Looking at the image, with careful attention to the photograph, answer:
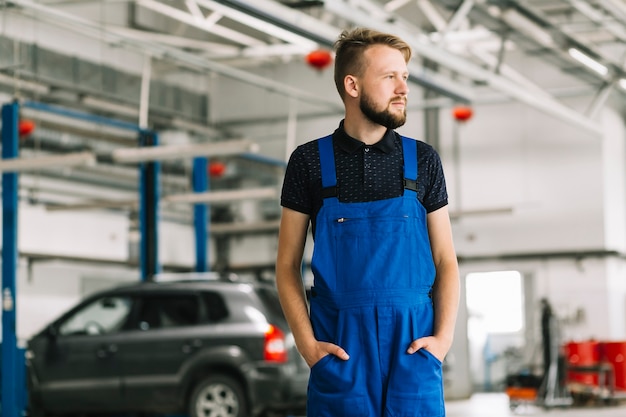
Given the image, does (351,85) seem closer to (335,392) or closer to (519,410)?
(335,392)

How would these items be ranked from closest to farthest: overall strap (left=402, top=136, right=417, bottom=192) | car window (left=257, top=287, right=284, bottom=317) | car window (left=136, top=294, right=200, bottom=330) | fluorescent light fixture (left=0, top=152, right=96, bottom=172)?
1. overall strap (left=402, top=136, right=417, bottom=192)
2. fluorescent light fixture (left=0, top=152, right=96, bottom=172)
3. car window (left=257, top=287, right=284, bottom=317)
4. car window (left=136, top=294, right=200, bottom=330)

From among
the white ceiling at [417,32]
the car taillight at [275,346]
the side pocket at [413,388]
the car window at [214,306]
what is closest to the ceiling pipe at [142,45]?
the white ceiling at [417,32]

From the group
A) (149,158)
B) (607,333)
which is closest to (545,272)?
(607,333)

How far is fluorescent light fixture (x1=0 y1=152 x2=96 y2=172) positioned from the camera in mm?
10609

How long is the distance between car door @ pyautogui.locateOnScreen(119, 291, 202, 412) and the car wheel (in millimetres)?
236

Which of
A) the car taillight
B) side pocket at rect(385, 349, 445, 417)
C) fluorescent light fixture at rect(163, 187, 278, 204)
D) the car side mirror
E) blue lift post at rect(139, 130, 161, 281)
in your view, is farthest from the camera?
fluorescent light fixture at rect(163, 187, 278, 204)

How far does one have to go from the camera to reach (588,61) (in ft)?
58.0

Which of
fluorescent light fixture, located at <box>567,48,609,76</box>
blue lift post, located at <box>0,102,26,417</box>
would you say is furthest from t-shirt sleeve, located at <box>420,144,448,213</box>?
fluorescent light fixture, located at <box>567,48,609,76</box>

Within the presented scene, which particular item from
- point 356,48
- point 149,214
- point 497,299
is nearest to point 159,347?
point 149,214

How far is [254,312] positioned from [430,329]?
807 cm

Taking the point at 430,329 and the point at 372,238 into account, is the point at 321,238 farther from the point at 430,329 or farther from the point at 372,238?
the point at 430,329

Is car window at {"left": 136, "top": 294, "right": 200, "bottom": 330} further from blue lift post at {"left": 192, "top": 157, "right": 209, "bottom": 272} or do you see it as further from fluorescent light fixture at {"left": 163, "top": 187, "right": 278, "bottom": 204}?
blue lift post at {"left": 192, "top": 157, "right": 209, "bottom": 272}

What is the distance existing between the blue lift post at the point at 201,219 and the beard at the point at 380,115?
37.4ft

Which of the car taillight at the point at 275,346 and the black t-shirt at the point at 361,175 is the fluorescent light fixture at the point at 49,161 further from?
the black t-shirt at the point at 361,175
